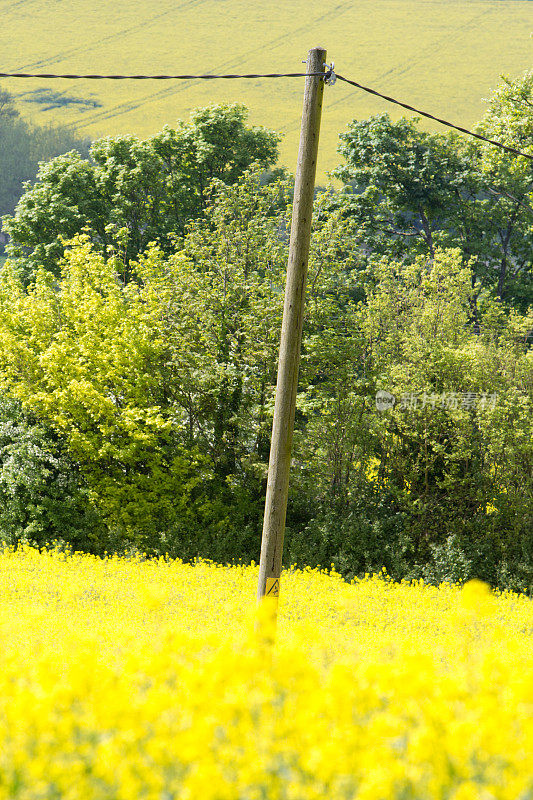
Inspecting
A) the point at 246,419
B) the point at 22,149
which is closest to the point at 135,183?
the point at 246,419

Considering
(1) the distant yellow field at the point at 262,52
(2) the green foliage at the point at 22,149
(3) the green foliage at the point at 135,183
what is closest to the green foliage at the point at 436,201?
(3) the green foliage at the point at 135,183

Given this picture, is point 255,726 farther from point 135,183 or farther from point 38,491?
point 135,183

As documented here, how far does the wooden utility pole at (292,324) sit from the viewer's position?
7414 mm

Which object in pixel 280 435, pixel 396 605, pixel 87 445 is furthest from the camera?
pixel 87 445

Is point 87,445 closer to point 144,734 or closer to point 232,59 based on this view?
point 144,734

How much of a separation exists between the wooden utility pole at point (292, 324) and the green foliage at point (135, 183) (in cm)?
2320

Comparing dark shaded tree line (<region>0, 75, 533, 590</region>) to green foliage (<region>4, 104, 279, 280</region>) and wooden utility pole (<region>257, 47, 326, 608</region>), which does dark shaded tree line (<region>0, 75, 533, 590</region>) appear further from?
green foliage (<region>4, 104, 279, 280</region>)

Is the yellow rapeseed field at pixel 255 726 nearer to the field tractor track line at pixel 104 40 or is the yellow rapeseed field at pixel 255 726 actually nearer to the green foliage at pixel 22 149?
the green foliage at pixel 22 149

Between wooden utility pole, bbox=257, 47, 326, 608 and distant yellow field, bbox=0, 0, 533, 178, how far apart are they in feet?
329

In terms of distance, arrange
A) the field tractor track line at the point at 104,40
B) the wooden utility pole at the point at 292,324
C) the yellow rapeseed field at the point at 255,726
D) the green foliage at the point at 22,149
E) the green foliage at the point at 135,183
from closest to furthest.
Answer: the yellow rapeseed field at the point at 255,726 → the wooden utility pole at the point at 292,324 → the green foliage at the point at 135,183 → the green foliage at the point at 22,149 → the field tractor track line at the point at 104,40

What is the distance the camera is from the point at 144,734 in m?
3.70

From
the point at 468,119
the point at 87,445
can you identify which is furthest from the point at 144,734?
the point at 468,119

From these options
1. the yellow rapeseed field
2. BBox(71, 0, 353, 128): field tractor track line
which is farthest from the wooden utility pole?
BBox(71, 0, 353, 128): field tractor track line

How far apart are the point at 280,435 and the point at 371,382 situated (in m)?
10.5
